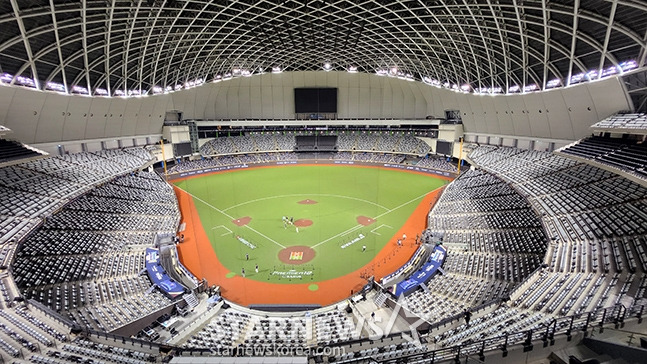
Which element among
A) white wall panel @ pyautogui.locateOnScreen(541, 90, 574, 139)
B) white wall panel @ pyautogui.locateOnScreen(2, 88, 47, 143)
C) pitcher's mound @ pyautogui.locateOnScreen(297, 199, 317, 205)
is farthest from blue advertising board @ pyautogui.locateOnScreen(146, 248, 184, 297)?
white wall panel @ pyautogui.locateOnScreen(541, 90, 574, 139)

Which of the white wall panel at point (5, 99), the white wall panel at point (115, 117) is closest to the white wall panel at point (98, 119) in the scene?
the white wall panel at point (115, 117)

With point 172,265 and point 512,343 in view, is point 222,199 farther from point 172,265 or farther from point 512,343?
point 512,343

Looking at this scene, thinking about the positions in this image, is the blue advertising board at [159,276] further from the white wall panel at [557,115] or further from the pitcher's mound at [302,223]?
the white wall panel at [557,115]

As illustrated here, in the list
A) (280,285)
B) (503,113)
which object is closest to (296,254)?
(280,285)

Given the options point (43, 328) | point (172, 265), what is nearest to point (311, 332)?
point (43, 328)

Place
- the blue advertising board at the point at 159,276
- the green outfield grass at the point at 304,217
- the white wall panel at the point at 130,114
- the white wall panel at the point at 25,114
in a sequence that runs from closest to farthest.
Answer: the blue advertising board at the point at 159,276 → the green outfield grass at the point at 304,217 → the white wall panel at the point at 25,114 → the white wall panel at the point at 130,114

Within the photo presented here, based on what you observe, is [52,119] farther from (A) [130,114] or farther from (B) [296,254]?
(B) [296,254]
